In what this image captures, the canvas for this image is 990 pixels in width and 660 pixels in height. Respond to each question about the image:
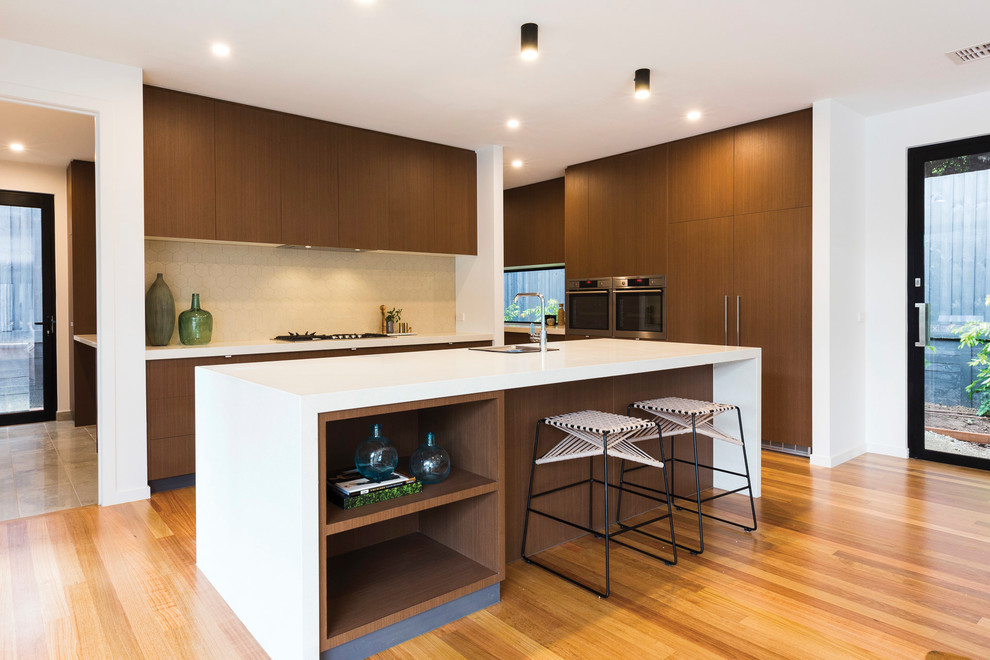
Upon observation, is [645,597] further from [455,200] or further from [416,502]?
[455,200]

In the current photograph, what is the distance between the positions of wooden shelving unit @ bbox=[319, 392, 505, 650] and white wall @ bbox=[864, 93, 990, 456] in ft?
12.2

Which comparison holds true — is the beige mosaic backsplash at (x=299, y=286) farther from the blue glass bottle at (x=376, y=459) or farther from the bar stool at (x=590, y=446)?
the bar stool at (x=590, y=446)

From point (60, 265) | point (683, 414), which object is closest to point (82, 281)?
point (60, 265)

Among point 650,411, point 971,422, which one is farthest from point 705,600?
point 971,422

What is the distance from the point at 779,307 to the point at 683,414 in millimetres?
2070

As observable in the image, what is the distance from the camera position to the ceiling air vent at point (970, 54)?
3.30 metres

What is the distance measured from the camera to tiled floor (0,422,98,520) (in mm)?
3410

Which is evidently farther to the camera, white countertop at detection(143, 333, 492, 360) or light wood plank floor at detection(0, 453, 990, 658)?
white countertop at detection(143, 333, 492, 360)

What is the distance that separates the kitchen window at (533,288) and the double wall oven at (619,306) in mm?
921

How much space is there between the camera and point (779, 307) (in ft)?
14.5

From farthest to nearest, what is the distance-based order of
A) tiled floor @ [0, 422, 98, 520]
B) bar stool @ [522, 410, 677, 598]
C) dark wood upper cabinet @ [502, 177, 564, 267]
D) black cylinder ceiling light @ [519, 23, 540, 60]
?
dark wood upper cabinet @ [502, 177, 564, 267]
tiled floor @ [0, 422, 98, 520]
black cylinder ceiling light @ [519, 23, 540, 60]
bar stool @ [522, 410, 677, 598]

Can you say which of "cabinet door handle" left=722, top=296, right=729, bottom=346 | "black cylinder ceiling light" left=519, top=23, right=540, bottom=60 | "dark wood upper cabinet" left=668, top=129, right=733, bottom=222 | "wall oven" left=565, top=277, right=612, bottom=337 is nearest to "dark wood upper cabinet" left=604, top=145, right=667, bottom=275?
"dark wood upper cabinet" left=668, top=129, right=733, bottom=222

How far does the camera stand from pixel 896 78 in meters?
3.74

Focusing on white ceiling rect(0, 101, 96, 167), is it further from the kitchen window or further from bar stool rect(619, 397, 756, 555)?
the kitchen window
